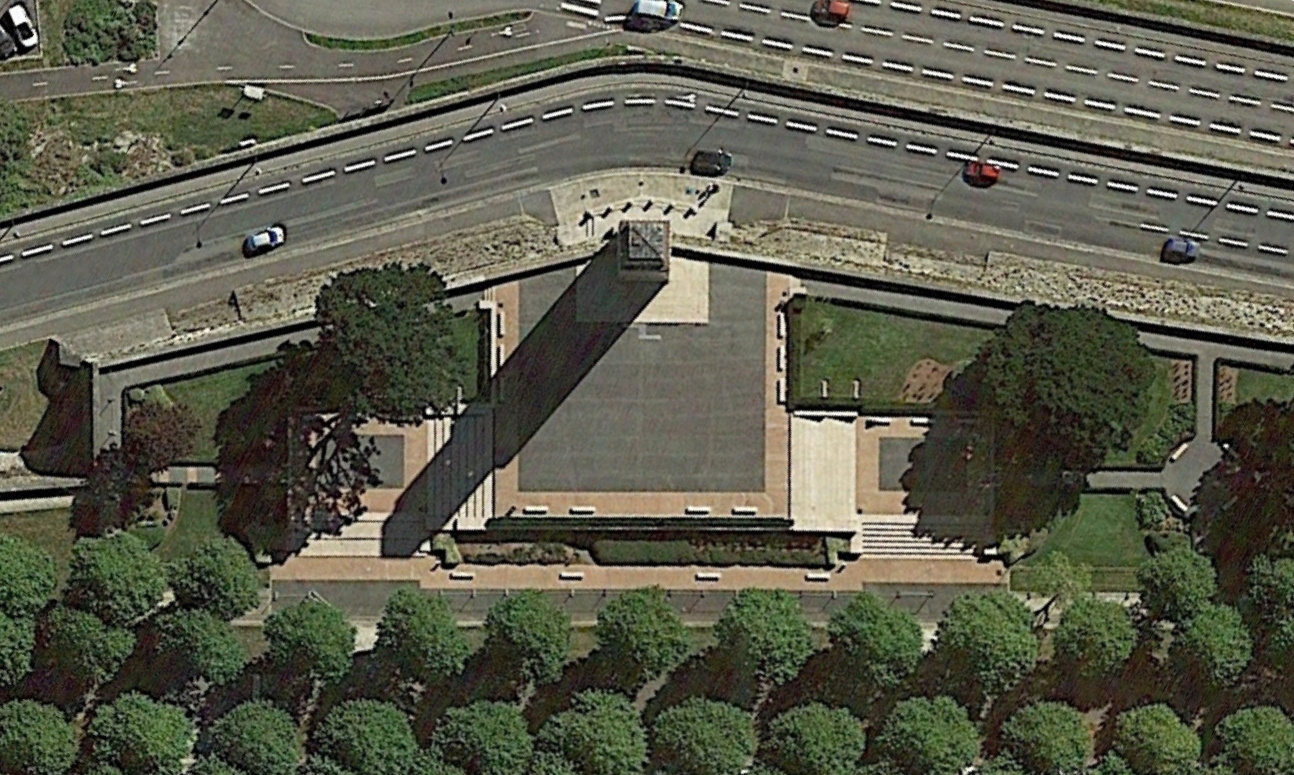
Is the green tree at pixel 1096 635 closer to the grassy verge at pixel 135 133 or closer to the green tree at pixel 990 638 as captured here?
the green tree at pixel 990 638

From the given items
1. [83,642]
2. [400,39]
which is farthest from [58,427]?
[400,39]

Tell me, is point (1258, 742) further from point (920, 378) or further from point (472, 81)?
point (472, 81)

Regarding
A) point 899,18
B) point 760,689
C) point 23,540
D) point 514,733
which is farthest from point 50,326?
point 899,18

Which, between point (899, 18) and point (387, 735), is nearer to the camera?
point (387, 735)

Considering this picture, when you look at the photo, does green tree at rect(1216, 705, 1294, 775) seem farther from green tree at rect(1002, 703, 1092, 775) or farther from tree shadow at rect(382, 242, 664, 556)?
tree shadow at rect(382, 242, 664, 556)

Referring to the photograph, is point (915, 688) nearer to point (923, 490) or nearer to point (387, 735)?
point (923, 490)
